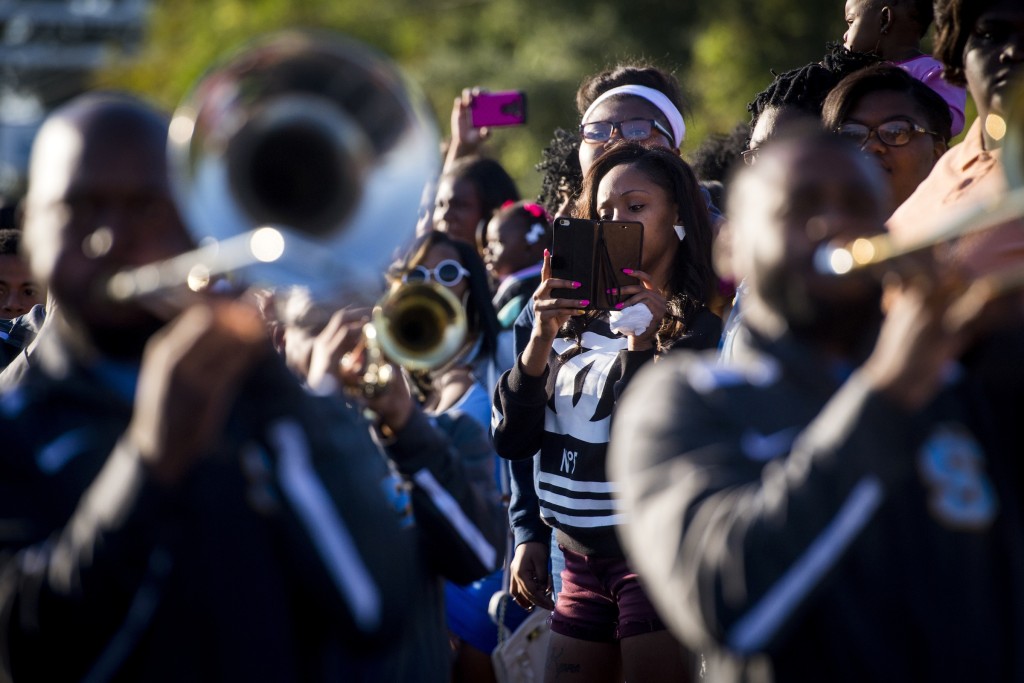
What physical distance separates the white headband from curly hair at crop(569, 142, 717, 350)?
0.84 m

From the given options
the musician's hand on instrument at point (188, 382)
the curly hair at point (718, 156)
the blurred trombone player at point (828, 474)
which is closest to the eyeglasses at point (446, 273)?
the curly hair at point (718, 156)

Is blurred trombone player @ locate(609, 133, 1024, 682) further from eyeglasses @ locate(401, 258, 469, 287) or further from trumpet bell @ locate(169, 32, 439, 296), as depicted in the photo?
eyeglasses @ locate(401, 258, 469, 287)

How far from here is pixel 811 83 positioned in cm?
489

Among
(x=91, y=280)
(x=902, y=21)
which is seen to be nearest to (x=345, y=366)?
(x=91, y=280)

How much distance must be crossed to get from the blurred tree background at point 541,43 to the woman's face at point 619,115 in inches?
183

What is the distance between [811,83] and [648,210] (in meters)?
1.03

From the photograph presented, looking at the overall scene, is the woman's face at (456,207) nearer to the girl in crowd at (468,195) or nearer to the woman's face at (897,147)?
the girl in crowd at (468,195)

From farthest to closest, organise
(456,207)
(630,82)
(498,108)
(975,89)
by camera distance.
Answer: (456,207), (498,108), (630,82), (975,89)

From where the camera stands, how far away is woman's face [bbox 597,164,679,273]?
4277mm

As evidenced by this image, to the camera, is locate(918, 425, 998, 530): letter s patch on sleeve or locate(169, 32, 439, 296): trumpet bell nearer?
locate(918, 425, 998, 530): letter s patch on sleeve

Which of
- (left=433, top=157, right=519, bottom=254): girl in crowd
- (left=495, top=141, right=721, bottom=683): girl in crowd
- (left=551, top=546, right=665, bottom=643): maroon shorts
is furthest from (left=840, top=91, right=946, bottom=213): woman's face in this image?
(left=433, top=157, right=519, bottom=254): girl in crowd

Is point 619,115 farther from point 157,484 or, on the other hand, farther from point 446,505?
point 157,484

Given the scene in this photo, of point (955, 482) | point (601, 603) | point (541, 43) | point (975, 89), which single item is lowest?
point (601, 603)

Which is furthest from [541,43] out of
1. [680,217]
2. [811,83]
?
[680,217]
